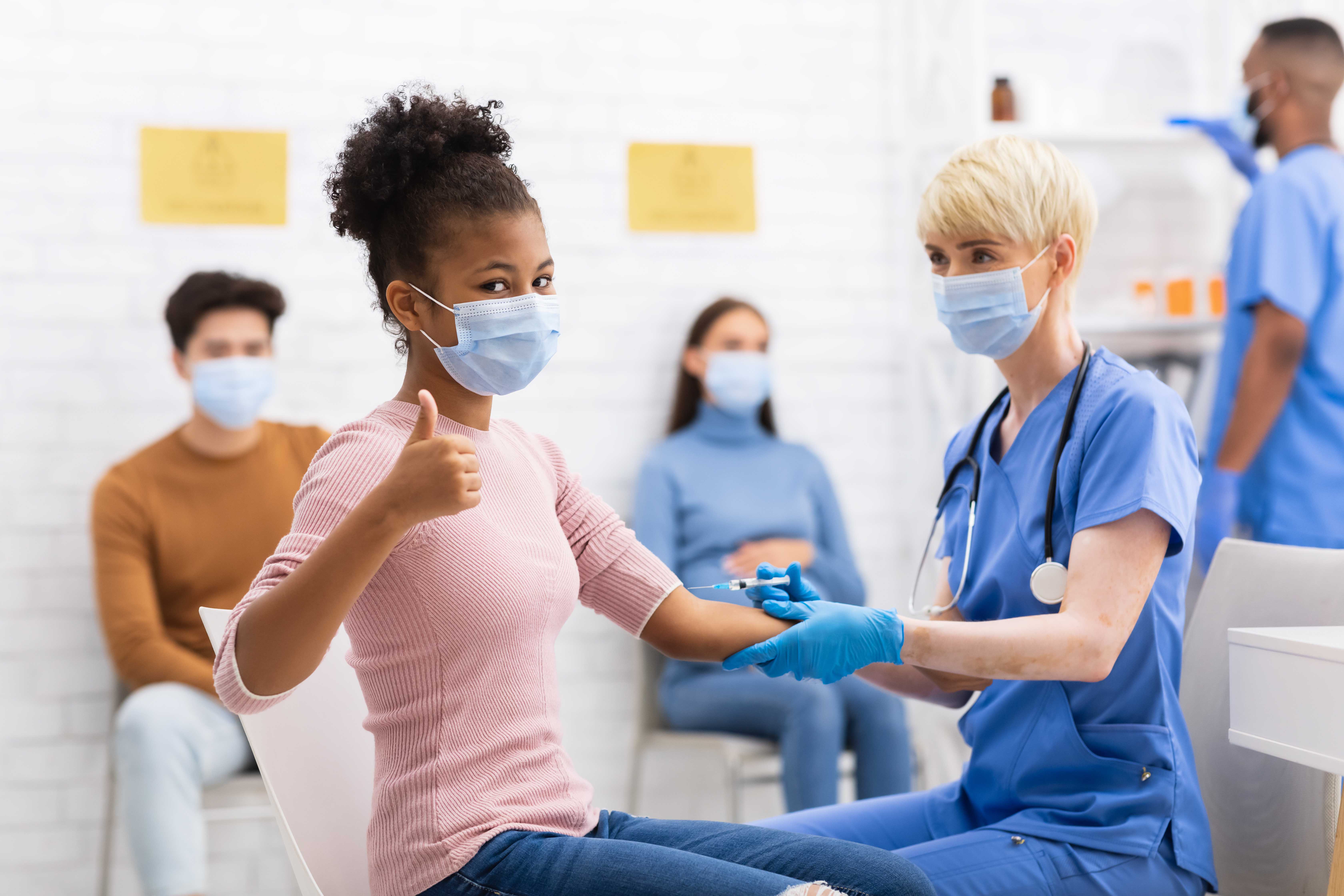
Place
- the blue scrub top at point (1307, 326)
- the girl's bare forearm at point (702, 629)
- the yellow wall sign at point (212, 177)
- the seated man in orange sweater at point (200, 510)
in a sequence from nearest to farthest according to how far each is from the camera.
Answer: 1. the girl's bare forearm at point (702, 629)
2. the seated man in orange sweater at point (200, 510)
3. the blue scrub top at point (1307, 326)
4. the yellow wall sign at point (212, 177)

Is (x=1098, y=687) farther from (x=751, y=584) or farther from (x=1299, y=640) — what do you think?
(x=751, y=584)

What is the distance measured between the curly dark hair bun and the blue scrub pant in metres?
0.75

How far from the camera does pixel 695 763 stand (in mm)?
2963

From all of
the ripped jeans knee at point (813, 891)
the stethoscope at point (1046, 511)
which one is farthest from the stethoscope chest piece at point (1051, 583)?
the ripped jeans knee at point (813, 891)

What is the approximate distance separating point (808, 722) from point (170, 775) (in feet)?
4.23

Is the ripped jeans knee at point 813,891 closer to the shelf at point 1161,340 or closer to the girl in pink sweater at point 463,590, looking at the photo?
the girl in pink sweater at point 463,590

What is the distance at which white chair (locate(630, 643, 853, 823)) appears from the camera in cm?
255

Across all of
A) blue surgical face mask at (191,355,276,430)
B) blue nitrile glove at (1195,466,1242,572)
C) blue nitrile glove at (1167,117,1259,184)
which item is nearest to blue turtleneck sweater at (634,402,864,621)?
blue nitrile glove at (1195,466,1242,572)

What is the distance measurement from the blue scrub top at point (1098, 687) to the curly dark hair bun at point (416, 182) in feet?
2.24

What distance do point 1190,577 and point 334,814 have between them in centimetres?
231

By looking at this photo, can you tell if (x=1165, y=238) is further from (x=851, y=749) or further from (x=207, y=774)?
(x=207, y=774)

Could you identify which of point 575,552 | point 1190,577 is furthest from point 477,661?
point 1190,577

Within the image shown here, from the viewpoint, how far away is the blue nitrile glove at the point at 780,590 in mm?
1356

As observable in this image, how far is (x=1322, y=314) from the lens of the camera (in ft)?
8.09
